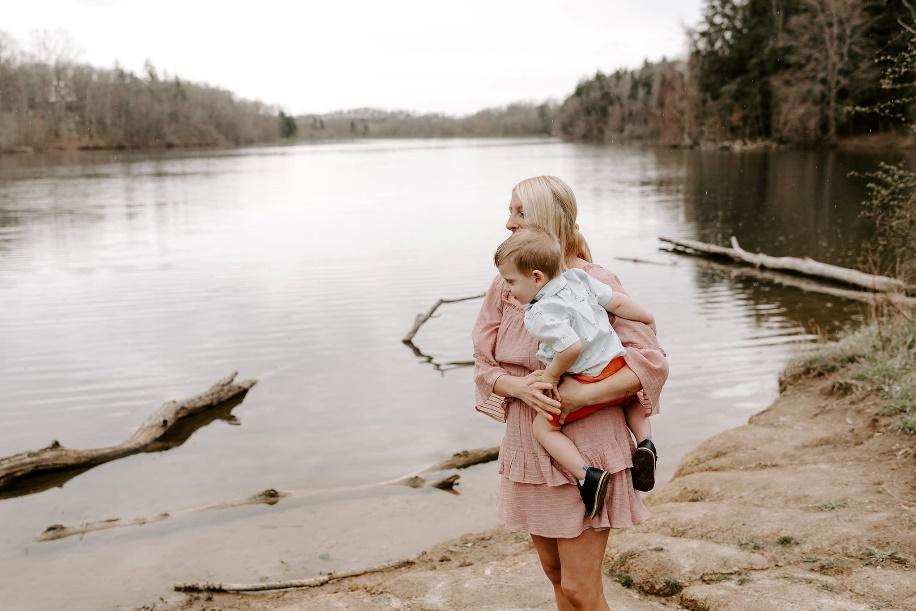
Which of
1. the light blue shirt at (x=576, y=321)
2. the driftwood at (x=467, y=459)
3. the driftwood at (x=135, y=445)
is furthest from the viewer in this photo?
the driftwood at (x=467, y=459)

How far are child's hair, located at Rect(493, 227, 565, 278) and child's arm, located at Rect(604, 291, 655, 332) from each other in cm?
23

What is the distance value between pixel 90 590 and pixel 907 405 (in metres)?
6.59

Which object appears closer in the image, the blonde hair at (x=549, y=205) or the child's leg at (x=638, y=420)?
the blonde hair at (x=549, y=205)

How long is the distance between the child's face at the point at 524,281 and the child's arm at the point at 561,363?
0.76 feet

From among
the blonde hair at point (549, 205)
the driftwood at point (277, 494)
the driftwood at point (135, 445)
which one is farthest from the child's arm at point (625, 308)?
the driftwood at point (135, 445)

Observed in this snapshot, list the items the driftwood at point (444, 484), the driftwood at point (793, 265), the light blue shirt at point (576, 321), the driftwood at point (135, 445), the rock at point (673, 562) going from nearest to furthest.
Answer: the light blue shirt at point (576, 321), the rock at point (673, 562), the driftwood at point (444, 484), the driftwood at point (135, 445), the driftwood at point (793, 265)

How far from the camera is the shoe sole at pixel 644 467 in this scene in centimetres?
278

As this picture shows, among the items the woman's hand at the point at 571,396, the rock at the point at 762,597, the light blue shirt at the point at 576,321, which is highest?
the light blue shirt at the point at 576,321

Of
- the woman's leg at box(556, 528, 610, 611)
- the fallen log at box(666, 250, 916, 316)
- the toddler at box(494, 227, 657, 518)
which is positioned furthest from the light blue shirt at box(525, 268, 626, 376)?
the fallen log at box(666, 250, 916, 316)

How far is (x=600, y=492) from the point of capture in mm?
2703

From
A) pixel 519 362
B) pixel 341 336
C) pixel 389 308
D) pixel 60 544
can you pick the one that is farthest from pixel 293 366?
pixel 519 362

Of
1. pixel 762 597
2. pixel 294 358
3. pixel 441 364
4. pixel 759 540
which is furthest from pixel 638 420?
pixel 294 358

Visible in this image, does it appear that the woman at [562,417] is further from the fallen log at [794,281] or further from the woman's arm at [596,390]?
the fallen log at [794,281]

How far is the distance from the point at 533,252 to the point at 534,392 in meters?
0.47
